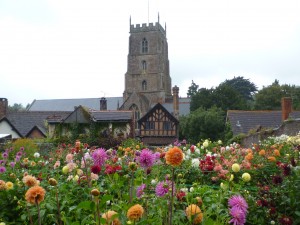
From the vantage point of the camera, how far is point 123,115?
23656 millimetres

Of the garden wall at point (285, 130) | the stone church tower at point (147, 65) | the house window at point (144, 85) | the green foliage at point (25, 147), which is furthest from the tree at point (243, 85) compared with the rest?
the green foliage at point (25, 147)

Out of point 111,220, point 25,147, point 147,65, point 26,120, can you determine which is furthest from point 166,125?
point 111,220

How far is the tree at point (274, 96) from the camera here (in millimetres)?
Answer: 39750

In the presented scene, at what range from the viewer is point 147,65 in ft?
188

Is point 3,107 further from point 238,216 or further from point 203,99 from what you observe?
point 238,216

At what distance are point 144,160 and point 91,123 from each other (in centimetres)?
2024

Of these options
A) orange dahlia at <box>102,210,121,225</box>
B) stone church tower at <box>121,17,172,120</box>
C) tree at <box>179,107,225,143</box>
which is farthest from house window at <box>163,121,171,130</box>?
orange dahlia at <box>102,210,121,225</box>

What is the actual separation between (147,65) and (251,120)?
3277cm

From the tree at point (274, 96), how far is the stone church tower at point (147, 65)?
16.9 metres

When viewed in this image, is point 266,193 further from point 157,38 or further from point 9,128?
point 157,38

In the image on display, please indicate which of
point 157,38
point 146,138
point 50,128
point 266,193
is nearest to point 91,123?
point 50,128

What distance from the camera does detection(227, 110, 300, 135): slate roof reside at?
25375 mm

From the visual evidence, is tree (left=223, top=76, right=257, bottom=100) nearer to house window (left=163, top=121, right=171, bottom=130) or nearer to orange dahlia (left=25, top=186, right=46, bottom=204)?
house window (left=163, top=121, right=171, bottom=130)

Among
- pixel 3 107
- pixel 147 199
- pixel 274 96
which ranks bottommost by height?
pixel 147 199
